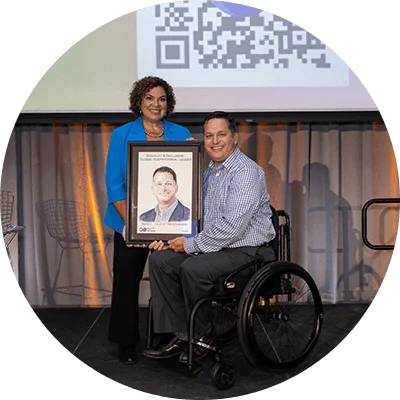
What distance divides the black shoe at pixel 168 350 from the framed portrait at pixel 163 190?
1.65 feet

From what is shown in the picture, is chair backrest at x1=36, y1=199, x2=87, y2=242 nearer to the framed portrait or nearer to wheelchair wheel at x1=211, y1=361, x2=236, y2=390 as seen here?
the framed portrait

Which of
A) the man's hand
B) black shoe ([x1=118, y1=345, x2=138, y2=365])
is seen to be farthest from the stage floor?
the man's hand

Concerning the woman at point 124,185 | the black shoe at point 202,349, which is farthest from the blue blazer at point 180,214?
the black shoe at point 202,349

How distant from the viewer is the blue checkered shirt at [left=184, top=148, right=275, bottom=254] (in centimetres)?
262

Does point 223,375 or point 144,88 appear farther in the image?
point 144,88

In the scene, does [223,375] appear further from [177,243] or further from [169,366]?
[177,243]

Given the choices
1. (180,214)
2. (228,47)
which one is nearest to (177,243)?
(180,214)

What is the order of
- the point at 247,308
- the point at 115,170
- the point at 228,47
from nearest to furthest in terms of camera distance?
the point at 247,308 → the point at 115,170 → the point at 228,47

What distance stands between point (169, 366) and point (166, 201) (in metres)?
0.88

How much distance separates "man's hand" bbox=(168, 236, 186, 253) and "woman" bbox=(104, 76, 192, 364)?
245 mm

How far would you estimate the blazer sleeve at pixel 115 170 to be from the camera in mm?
2926

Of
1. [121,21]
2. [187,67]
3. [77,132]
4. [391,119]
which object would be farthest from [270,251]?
[77,132]

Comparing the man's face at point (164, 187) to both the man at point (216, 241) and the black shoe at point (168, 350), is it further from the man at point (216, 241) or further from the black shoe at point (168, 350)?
the black shoe at point (168, 350)

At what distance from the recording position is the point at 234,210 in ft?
8.57
